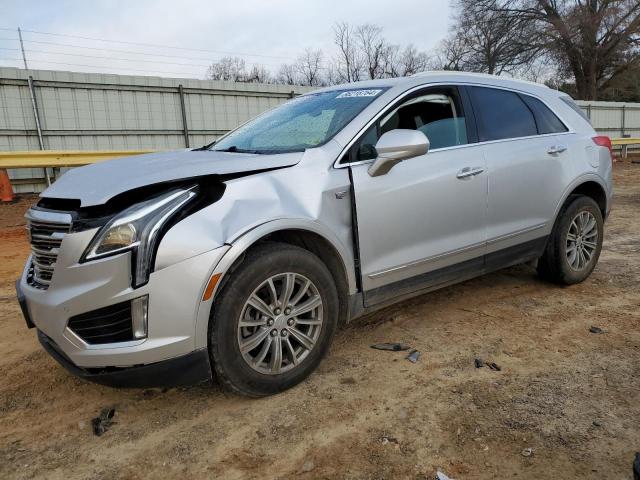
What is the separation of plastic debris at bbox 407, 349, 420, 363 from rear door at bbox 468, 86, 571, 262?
1028 mm

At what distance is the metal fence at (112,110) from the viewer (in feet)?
35.8

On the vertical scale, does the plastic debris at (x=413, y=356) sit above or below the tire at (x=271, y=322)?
below

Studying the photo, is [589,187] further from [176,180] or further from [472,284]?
[176,180]

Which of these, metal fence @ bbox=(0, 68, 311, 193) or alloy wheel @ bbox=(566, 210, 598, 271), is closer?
alloy wheel @ bbox=(566, 210, 598, 271)

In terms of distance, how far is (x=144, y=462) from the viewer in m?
2.23

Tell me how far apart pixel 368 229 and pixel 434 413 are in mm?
1089

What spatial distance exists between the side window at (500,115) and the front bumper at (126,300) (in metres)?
2.38

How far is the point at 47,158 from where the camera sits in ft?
32.0

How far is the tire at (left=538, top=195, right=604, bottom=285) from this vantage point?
421 centimetres

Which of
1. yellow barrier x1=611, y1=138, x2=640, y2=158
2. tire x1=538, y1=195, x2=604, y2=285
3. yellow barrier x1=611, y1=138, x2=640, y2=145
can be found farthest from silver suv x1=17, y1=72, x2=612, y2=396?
yellow barrier x1=611, y1=138, x2=640, y2=158

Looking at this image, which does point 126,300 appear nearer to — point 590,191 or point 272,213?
point 272,213

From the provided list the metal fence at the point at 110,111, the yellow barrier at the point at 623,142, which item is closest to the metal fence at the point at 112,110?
the metal fence at the point at 110,111

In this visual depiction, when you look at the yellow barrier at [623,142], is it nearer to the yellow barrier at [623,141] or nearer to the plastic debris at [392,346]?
the yellow barrier at [623,141]

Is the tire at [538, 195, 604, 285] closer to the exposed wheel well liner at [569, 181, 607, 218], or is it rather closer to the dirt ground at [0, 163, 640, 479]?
the exposed wheel well liner at [569, 181, 607, 218]
